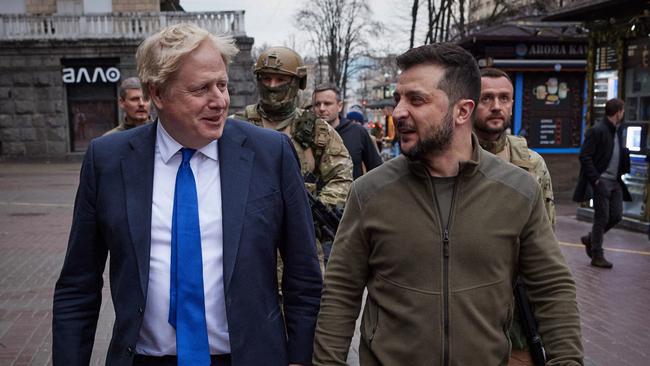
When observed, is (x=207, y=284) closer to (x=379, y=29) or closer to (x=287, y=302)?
(x=287, y=302)

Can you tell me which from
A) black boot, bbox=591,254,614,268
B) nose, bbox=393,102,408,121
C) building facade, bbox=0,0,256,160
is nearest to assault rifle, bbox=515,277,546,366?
nose, bbox=393,102,408,121

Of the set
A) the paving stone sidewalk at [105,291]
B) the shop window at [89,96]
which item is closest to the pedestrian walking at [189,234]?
the paving stone sidewalk at [105,291]

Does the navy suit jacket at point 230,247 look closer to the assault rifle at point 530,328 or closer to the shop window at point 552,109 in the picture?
the assault rifle at point 530,328

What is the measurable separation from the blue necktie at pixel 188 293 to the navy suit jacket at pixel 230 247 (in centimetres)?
8

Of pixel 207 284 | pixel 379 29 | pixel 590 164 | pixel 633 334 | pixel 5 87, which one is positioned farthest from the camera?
pixel 379 29

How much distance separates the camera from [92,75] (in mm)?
24016

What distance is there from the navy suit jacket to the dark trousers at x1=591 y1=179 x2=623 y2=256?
6491mm

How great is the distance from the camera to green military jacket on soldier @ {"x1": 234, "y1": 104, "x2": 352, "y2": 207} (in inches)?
151

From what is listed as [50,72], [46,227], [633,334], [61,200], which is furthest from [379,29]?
[633,334]

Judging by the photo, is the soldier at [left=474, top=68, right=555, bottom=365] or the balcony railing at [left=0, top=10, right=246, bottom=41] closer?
the soldier at [left=474, top=68, right=555, bottom=365]

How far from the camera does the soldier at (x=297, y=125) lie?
12.7 ft

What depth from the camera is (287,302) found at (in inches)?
89.7

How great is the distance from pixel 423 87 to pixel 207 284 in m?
0.92

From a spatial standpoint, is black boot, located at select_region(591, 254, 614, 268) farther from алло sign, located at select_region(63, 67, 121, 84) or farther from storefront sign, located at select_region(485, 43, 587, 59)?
алло sign, located at select_region(63, 67, 121, 84)
